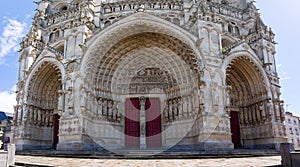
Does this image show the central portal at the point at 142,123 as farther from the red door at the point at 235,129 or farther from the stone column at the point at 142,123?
the red door at the point at 235,129

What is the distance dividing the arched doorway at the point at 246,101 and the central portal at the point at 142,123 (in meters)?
5.15

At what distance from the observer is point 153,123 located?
50.4 ft

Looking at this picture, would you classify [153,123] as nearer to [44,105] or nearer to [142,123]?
[142,123]

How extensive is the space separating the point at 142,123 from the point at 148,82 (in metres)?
2.91

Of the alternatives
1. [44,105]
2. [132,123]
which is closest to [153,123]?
[132,123]

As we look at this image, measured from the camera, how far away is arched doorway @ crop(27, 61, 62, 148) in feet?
51.0

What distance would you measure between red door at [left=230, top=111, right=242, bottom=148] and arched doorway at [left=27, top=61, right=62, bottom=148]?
479 inches

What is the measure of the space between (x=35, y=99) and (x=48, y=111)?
1.28 m

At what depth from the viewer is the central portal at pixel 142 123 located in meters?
14.9

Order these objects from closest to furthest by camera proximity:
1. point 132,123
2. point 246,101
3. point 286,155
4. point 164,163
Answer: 1. point 286,155
2. point 164,163
3. point 132,123
4. point 246,101

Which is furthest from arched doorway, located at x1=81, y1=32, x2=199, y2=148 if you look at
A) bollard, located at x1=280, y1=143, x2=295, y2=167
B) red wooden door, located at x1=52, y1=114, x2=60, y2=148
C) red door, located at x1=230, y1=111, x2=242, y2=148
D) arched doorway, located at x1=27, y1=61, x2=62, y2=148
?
bollard, located at x1=280, y1=143, x2=295, y2=167

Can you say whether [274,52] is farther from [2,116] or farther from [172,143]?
[2,116]

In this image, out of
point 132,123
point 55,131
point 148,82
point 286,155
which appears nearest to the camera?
point 286,155

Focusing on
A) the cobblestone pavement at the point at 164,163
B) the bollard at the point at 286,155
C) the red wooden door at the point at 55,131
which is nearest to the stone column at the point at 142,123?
the red wooden door at the point at 55,131
